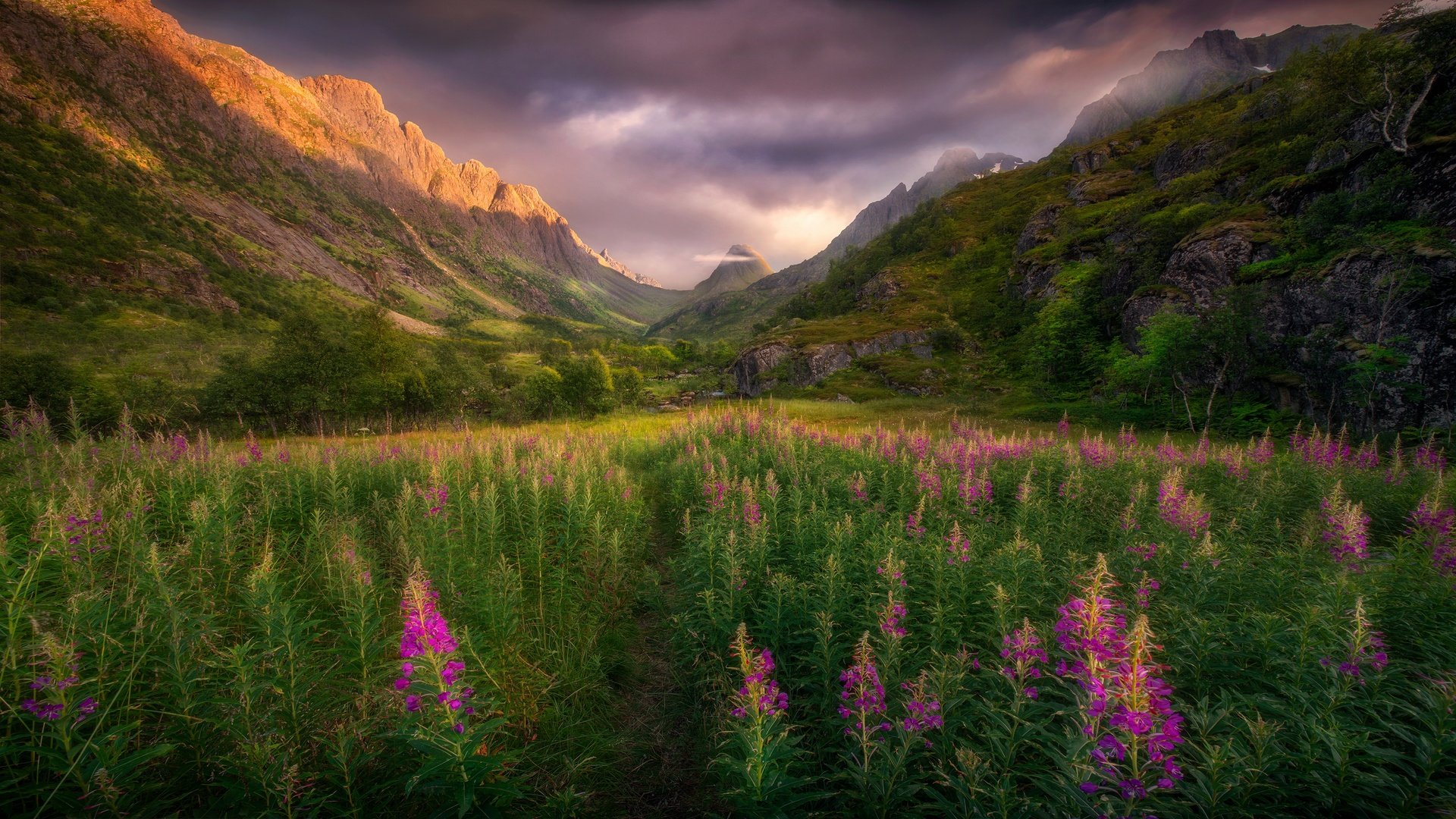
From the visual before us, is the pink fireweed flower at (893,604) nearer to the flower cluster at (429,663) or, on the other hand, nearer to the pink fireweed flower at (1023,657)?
the pink fireweed flower at (1023,657)

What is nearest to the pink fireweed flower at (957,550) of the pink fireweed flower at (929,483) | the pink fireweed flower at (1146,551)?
the pink fireweed flower at (1146,551)

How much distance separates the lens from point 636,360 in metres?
101

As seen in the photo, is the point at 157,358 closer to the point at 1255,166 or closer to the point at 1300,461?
the point at 1300,461

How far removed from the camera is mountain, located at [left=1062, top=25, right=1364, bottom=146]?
138 meters

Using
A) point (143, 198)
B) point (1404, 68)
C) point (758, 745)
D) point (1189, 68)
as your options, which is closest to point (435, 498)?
point (758, 745)

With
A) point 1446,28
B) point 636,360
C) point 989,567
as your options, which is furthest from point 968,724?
point 636,360

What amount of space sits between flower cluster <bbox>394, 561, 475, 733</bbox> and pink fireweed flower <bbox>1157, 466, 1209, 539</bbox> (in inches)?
297

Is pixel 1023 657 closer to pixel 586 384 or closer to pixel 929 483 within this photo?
pixel 929 483

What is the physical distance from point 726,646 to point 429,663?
2.73 meters

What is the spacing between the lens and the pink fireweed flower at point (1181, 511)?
5.55 m

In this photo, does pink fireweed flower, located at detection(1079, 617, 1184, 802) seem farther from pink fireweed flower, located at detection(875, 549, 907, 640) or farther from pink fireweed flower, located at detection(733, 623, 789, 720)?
pink fireweed flower, located at detection(733, 623, 789, 720)

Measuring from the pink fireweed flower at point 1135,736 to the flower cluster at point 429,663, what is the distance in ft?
9.83

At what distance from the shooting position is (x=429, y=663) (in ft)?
8.14

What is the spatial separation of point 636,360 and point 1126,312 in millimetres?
87141
